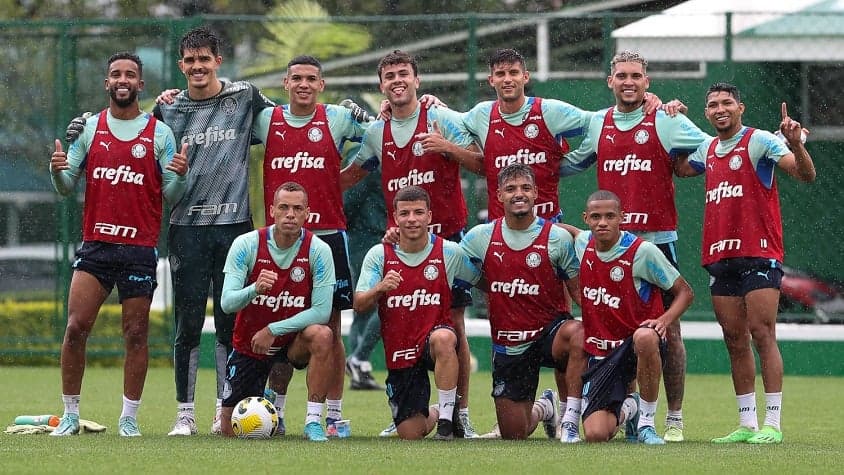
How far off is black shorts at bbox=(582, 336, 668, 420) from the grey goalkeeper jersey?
2.43 metres

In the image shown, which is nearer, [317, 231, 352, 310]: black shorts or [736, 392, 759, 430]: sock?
[736, 392, 759, 430]: sock

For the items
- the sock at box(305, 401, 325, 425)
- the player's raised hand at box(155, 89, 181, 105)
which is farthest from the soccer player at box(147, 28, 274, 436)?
the sock at box(305, 401, 325, 425)

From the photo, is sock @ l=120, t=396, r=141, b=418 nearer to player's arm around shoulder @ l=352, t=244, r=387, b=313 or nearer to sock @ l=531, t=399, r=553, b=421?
player's arm around shoulder @ l=352, t=244, r=387, b=313

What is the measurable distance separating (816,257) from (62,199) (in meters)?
7.13

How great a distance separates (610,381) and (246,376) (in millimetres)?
2146

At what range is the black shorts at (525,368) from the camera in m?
9.17

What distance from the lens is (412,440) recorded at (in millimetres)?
8836

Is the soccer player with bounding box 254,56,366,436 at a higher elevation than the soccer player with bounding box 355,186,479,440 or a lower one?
higher

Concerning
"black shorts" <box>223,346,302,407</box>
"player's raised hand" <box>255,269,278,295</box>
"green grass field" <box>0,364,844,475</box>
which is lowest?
"green grass field" <box>0,364,844,475</box>

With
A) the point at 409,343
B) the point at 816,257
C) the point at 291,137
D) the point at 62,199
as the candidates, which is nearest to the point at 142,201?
the point at 291,137

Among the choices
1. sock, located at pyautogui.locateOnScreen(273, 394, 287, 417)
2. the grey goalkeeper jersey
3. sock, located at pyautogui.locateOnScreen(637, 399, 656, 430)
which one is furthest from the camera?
the grey goalkeeper jersey

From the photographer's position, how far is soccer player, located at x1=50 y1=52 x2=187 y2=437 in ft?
29.9

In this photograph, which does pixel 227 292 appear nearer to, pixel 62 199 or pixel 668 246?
pixel 668 246

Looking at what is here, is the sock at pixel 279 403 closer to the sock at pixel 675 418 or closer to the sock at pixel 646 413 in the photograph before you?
the sock at pixel 646 413
